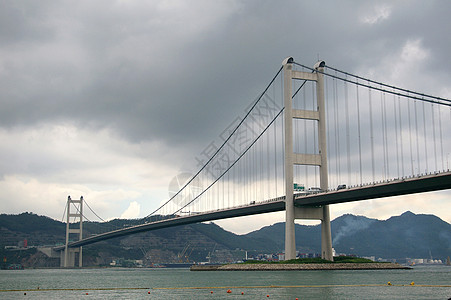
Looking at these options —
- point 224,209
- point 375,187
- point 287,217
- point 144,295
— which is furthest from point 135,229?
point 144,295

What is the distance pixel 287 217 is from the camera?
78.1 m

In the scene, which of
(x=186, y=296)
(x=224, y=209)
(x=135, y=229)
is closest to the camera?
(x=186, y=296)

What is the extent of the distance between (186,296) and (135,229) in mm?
79905

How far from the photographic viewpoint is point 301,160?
79000 mm

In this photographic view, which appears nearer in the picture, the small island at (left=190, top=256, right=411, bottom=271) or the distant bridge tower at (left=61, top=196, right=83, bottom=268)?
the small island at (left=190, top=256, right=411, bottom=271)

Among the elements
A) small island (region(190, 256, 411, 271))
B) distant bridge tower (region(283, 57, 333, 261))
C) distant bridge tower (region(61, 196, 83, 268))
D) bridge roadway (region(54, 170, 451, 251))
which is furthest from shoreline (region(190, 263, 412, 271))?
distant bridge tower (region(61, 196, 83, 268))

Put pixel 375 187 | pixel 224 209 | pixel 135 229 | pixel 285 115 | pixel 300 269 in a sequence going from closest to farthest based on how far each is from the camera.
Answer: pixel 375 187 < pixel 300 269 < pixel 285 115 < pixel 224 209 < pixel 135 229

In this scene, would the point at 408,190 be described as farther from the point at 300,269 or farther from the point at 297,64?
the point at 297,64

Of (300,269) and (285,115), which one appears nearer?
(300,269)

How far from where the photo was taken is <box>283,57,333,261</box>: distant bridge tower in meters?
78.2

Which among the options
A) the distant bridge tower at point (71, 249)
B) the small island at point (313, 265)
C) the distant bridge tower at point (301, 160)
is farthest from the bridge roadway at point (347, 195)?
the distant bridge tower at point (71, 249)

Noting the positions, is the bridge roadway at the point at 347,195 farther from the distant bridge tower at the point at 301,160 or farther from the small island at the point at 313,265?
the small island at the point at 313,265

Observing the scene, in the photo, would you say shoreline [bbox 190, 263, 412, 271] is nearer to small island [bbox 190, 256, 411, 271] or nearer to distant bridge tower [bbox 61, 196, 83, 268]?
small island [bbox 190, 256, 411, 271]

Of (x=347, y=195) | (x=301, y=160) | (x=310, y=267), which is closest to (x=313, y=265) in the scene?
(x=310, y=267)
